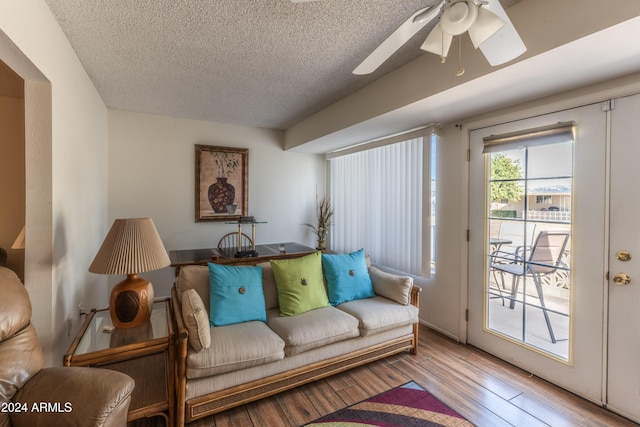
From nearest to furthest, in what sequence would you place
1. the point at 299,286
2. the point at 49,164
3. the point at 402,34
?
the point at 402,34 → the point at 49,164 → the point at 299,286

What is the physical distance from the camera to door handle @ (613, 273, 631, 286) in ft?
6.10

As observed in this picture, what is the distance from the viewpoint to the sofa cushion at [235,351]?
173 centimetres

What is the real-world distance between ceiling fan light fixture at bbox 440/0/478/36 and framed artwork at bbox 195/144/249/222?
3.30 m

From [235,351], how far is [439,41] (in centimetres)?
207

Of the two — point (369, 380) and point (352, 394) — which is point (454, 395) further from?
point (352, 394)

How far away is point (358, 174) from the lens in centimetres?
419

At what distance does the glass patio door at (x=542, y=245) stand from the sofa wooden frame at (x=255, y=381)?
0.88 metres

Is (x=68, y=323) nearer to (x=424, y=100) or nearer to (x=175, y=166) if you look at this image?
(x=175, y=166)

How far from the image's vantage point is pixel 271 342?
6.40ft

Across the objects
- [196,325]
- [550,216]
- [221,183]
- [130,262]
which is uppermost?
[221,183]

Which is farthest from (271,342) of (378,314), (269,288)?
(378,314)

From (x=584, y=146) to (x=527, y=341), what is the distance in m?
1.59

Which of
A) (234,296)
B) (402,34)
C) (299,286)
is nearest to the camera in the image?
(402,34)

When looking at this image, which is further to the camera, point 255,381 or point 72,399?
point 255,381
